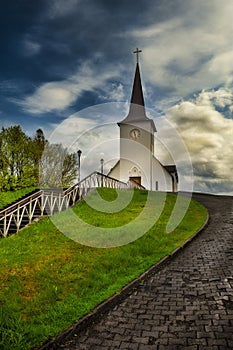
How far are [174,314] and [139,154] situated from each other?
30.1 m

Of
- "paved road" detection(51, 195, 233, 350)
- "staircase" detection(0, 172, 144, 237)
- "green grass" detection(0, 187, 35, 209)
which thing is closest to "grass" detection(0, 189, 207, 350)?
"paved road" detection(51, 195, 233, 350)

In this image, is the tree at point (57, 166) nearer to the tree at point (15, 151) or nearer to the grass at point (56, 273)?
the tree at point (15, 151)

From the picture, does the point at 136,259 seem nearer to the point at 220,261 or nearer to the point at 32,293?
the point at 220,261

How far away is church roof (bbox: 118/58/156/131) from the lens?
1455 inches

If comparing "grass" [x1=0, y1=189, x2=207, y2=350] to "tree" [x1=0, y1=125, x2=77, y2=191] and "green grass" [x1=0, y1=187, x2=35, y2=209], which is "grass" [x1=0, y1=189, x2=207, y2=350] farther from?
"tree" [x1=0, y1=125, x2=77, y2=191]

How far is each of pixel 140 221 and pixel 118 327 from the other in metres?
8.14

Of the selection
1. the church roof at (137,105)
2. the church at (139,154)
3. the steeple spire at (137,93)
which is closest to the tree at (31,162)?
the church at (139,154)

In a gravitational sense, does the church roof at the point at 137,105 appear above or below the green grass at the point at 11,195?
above

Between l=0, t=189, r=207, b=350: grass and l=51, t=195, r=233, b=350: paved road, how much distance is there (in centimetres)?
50

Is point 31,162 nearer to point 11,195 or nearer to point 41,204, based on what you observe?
point 11,195

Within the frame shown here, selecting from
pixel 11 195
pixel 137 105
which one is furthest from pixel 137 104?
pixel 11 195

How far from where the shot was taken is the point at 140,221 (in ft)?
44.5

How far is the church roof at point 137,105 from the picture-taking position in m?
37.0

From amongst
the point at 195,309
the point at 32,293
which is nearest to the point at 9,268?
the point at 32,293
